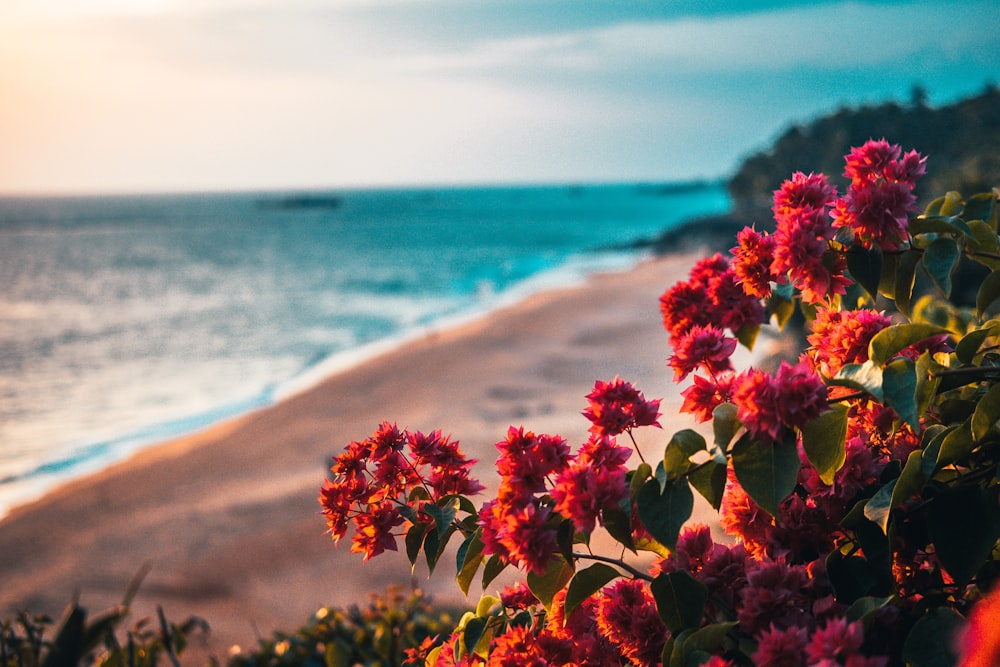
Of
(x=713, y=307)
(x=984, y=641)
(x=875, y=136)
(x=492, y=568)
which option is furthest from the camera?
(x=875, y=136)

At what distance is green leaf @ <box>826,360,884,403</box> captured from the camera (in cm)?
113

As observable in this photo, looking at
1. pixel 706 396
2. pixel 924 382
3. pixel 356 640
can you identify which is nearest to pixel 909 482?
pixel 924 382

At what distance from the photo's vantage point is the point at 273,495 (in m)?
10.8

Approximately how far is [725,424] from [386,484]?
2.49 feet

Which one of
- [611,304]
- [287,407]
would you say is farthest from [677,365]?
[611,304]

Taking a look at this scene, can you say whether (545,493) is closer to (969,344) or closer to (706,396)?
(706,396)

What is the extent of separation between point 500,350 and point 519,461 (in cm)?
1878

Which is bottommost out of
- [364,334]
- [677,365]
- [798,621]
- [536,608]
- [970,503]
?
[364,334]

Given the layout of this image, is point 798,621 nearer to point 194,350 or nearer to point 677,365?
point 677,365

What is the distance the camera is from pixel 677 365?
1.57 metres

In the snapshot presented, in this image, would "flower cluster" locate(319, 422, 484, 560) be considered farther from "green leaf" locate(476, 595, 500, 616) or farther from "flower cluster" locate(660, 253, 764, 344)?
"flower cluster" locate(660, 253, 764, 344)

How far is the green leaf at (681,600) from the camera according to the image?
121cm

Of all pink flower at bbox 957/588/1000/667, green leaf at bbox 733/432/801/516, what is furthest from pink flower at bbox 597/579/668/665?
pink flower at bbox 957/588/1000/667

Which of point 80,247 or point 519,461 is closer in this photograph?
point 519,461
